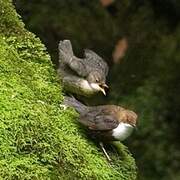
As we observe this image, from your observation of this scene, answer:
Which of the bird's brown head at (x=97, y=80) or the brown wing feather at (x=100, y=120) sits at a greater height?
the brown wing feather at (x=100, y=120)

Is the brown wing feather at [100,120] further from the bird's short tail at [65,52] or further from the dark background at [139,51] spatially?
the dark background at [139,51]

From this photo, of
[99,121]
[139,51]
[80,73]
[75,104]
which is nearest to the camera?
[99,121]

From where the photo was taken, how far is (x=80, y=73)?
13.2 ft

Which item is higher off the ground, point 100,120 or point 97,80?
point 100,120

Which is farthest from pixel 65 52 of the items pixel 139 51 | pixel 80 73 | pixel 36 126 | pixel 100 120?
pixel 139 51

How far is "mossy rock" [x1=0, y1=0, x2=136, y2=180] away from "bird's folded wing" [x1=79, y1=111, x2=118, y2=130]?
55 millimetres

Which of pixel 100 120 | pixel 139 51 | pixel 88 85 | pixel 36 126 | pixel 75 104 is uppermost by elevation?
pixel 36 126

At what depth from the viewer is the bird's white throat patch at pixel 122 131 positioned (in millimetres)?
3436

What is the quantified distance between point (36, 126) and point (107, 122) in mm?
583

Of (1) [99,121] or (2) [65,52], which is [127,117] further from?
(2) [65,52]

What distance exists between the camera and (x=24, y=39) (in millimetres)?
3623

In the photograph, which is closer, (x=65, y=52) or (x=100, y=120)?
(x=100, y=120)

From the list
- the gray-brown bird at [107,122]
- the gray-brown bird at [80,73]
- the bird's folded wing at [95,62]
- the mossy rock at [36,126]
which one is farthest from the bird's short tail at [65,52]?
the gray-brown bird at [107,122]

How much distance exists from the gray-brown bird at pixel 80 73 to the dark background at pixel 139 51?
237cm
